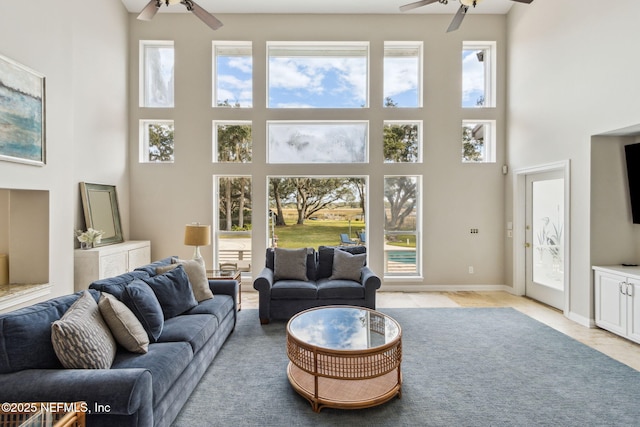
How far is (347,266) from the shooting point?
14.5ft

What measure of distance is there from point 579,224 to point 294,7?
5.60 metres

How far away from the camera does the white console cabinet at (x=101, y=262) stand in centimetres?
415

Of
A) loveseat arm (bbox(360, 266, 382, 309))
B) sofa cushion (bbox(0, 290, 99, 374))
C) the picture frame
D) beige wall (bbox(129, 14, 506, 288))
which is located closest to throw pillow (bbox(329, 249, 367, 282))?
loveseat arm (bbox(360, 266, 382, 309))

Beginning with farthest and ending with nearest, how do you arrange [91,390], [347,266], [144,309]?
1. [347,266]
2. [144,309]
3. [91,390]

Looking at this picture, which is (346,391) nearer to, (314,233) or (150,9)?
(314,233)

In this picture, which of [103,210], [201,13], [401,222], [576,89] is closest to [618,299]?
[576,89]

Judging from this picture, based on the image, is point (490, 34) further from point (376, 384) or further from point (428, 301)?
point (376, 384)

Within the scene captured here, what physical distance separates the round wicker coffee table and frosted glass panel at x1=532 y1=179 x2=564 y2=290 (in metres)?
3.48

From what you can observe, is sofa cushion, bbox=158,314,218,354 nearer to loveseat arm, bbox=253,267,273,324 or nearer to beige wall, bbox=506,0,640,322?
loveseat arm, bbox=253,267,273,324

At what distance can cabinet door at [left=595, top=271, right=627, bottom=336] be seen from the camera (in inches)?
139

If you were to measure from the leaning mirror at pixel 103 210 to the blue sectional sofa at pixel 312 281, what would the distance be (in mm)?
2643

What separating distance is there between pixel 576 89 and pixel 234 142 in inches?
211

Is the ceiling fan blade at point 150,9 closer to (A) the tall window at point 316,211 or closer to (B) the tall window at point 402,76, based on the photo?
(A) the tall window at point 316,211

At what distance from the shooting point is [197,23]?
220 inches
